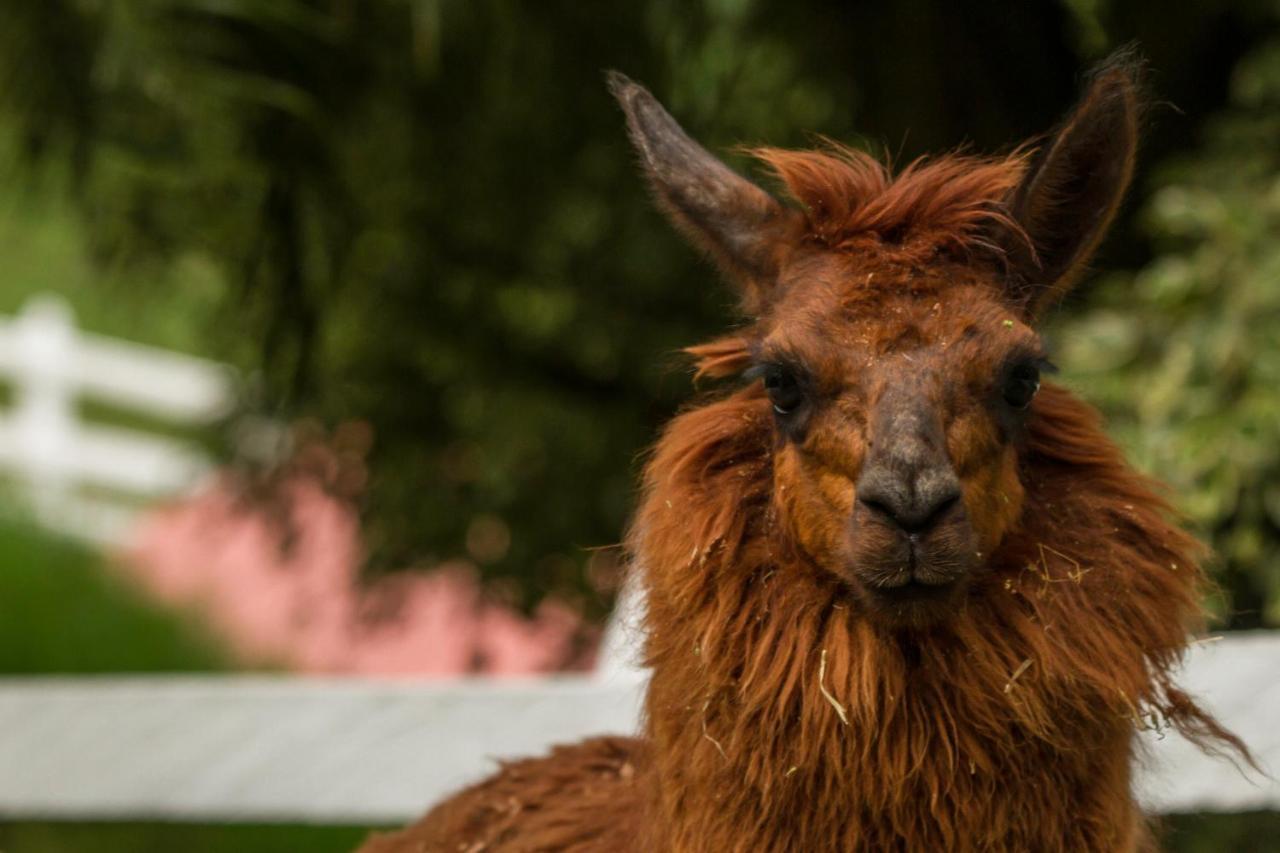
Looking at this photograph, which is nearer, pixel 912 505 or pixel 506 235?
pixel 912 505

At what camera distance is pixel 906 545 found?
2844 mm

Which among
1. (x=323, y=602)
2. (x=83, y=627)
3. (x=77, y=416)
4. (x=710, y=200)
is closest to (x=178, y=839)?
(x=323, y=602)

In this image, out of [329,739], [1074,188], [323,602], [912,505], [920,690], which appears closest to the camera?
[912,505]

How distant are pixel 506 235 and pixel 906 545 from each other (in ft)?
15.8

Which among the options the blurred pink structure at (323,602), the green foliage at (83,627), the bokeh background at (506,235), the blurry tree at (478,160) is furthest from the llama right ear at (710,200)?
the green foliage at (83,627)

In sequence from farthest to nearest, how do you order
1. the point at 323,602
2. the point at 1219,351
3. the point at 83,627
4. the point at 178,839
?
the point at 83,627 < the point at 323,602 < the point at 178,839 < the point at 1219,351

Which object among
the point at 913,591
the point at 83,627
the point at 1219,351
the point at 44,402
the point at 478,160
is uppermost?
the point at 44,402

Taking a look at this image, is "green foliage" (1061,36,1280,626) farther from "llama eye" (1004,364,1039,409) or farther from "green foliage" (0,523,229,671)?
"green foliage" (0,523,229,671)

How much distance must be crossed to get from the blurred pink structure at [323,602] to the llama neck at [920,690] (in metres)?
4.77

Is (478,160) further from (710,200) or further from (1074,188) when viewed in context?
(1074,188)

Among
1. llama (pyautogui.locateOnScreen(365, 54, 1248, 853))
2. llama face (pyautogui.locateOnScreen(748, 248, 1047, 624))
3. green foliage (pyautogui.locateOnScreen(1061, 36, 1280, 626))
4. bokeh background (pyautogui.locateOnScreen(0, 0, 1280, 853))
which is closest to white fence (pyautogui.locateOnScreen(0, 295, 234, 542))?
bokeh background (pyautogui.locateOnScreen(0, 0, 1280, 853))

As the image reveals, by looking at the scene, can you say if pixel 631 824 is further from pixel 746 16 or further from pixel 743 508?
pixel 746 16

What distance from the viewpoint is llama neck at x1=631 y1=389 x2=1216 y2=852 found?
298 cm

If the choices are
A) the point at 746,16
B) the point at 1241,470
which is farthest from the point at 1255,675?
the point at 746,16
